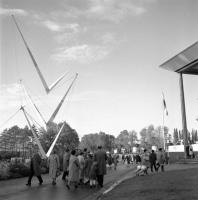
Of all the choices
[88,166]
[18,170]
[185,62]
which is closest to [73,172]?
[88,166]

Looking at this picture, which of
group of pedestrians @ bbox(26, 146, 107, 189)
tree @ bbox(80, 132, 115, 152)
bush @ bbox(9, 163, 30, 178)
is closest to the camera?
A: group of pedestrians @ bbox(26, 146, 107, 189)

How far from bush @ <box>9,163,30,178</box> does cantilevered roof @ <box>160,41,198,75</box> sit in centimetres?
2315

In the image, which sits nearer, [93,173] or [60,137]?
[93,173]

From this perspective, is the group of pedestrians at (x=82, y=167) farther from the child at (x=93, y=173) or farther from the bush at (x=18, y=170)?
the bush at (x=18, y=170)

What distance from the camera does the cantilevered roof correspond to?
1620 inches

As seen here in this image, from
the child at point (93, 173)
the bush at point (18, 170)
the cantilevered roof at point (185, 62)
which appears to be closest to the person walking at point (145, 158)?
the child at point (93, 173)

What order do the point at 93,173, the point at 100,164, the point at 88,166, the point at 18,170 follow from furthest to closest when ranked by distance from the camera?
the point at 18,170 < the point at 88,166 < the point at 100,164 < the point at 93,173

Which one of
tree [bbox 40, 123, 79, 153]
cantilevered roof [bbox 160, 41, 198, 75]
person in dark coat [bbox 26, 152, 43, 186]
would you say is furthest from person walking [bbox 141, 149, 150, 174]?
tree [bbox 40, 123, 79, 153]

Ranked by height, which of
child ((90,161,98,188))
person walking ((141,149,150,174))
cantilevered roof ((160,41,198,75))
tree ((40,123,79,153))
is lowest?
child ((90,161,98,188))

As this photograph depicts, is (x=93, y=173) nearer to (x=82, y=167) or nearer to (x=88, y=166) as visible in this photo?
(x=88, y=166)

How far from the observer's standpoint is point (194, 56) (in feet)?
136

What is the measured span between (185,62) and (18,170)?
25481mm

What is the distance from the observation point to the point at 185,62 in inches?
1718

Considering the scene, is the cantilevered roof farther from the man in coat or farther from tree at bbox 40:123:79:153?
tree at bbox 40:123:79:153
